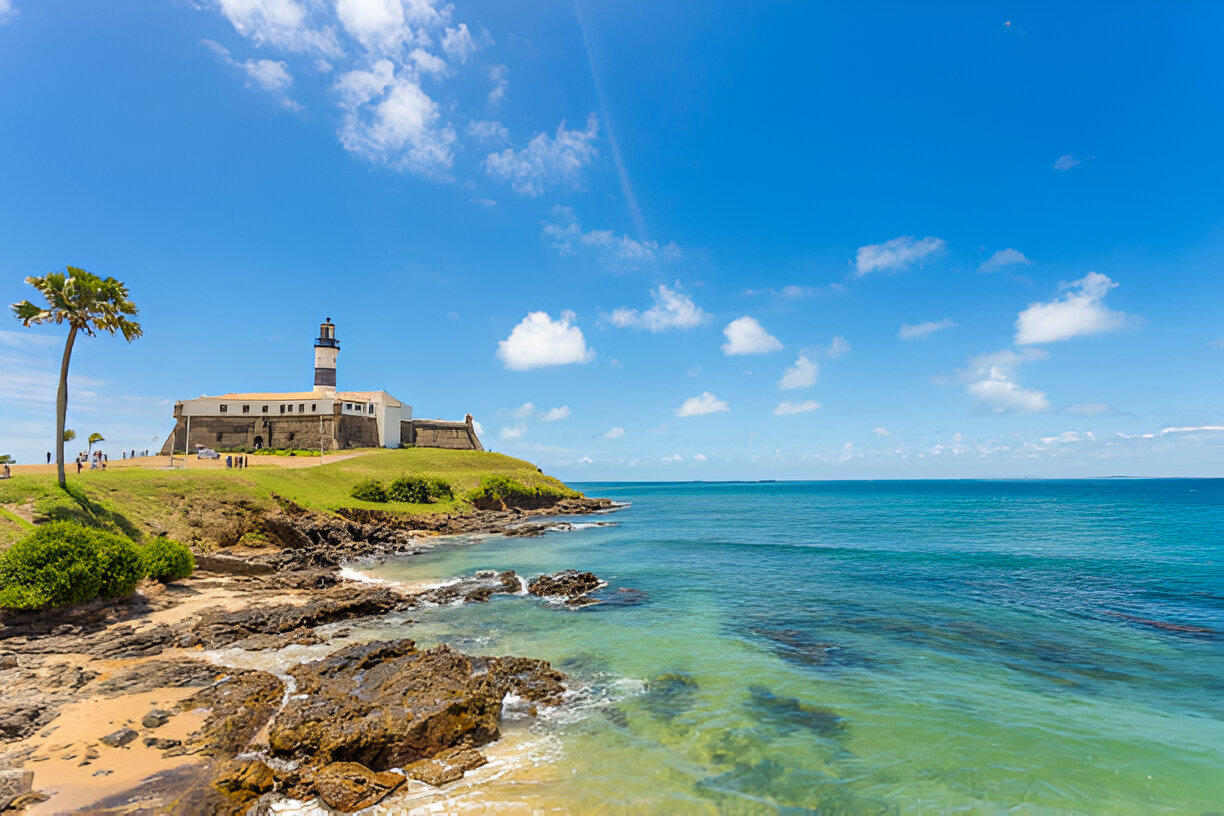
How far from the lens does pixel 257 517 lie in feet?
140

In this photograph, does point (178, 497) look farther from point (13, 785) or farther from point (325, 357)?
point (325, 357)

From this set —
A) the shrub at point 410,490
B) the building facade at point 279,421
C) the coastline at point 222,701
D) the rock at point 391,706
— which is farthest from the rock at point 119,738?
the building facade at point 279,421

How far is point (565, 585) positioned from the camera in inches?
1238

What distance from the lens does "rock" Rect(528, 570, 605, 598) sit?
30891 mm

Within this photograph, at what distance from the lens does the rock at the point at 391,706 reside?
1201 cm

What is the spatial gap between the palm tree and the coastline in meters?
16.0

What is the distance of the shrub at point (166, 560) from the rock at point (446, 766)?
22902mm

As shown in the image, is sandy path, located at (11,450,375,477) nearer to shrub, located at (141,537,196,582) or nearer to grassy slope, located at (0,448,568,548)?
grassy slope, located at (0,448,568,548)

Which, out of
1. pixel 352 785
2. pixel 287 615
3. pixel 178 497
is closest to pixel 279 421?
pixel 178 497

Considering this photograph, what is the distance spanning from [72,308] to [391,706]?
35634 millimetres

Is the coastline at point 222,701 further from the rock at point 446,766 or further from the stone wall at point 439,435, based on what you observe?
the stone wall at point 439,435

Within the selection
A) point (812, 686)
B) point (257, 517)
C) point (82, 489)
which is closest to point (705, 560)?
point (812, 686)

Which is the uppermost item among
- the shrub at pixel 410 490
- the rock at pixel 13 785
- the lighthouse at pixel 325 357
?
the lighthouse at pixel 325 357

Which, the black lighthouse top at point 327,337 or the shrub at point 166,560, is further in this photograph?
the black lighthouse top at point 327,337
